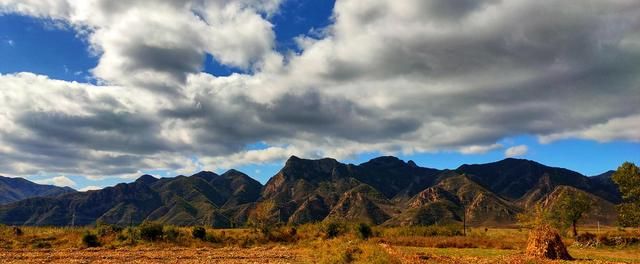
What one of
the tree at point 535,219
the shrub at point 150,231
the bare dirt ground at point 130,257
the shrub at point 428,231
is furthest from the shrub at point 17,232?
the tree at point 535,219

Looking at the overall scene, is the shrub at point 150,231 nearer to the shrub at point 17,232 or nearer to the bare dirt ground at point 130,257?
the bare dirt ground at point 130,257

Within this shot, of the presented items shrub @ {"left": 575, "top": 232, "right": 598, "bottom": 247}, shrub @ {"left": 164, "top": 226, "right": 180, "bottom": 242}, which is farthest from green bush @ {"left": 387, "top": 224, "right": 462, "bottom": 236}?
shrub @ {"left": 164, "top": 226, "right": 180, "bottom": 242}

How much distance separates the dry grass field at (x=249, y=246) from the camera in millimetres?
51562

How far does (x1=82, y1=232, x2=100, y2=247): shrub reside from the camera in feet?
227

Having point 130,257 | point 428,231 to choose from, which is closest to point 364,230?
point 428,231

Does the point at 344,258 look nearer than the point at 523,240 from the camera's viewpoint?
Yes

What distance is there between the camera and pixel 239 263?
48.3m

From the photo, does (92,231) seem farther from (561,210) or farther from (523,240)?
(561,210)

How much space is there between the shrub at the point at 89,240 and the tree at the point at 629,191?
97.9 m

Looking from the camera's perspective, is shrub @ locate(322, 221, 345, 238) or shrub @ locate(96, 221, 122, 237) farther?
shrub @ locate(322, 221, 345, 238)

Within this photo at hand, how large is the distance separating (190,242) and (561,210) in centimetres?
8530

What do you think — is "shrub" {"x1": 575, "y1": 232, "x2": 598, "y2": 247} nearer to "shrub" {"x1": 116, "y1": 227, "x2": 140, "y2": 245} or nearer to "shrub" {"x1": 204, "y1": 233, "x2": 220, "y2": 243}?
"shrub" {"x1": 204, "y1": 233, "x2": 220, "y2": 243}

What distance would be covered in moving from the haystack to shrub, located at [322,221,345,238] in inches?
1562

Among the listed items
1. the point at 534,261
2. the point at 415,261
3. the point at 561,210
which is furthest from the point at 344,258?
the point at 561,210
